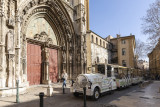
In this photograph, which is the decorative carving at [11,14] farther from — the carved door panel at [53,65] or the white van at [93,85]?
the carved door panel at [53,65]

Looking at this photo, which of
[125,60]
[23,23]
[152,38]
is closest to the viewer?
[23,23]

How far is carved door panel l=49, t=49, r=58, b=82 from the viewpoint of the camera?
13.5 m

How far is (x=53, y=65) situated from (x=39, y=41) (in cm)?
331

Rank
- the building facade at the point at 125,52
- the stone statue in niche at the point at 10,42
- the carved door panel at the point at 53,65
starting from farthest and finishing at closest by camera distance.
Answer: the building facade at the point at 125,52 → the carved door panel at the point at 53,65 → the stone statue in niche at the point at 10,42

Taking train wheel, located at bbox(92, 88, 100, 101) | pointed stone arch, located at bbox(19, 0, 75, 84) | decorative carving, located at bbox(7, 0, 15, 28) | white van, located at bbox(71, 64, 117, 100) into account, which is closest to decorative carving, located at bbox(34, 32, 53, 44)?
pointed stone arch, located at bbox(19, 0, 75, 84)

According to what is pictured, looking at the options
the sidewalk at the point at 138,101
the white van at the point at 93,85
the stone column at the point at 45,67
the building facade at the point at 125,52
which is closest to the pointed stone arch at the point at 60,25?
the stone column at the point at 45,67

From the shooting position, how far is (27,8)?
1026cm

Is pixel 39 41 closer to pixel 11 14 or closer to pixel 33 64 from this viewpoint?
pixel 33 64

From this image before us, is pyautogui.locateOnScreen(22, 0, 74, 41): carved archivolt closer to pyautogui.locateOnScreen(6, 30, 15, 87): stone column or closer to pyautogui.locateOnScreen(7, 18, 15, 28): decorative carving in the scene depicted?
pyautogui.locateOnScreen(7, 18, 15, 28): decorative carving

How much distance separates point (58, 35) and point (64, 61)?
3188 millimetres

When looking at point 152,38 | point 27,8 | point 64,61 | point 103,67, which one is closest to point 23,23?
point 27,8

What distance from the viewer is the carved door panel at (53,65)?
1345cm

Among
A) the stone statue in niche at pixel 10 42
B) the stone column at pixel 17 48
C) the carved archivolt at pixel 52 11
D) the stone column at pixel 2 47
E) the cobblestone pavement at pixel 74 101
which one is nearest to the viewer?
the cobblestone pavement at pixel 74 101

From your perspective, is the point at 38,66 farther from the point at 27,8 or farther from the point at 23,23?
the point at 27,8
